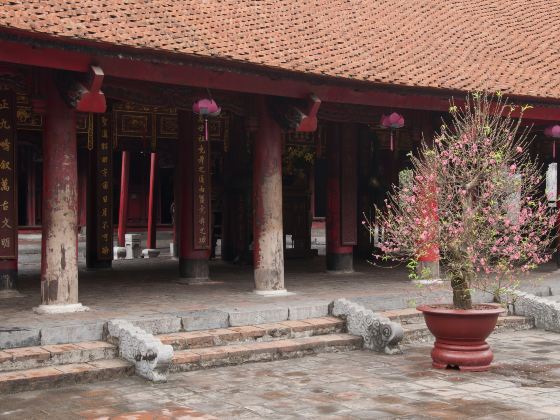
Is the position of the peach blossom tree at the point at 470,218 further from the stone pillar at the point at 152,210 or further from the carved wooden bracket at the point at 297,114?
the stone pillar at the point at 152,210

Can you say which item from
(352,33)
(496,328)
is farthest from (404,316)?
(352,33)

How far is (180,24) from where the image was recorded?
992 cm

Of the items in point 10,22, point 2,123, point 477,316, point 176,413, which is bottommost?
point 176,413

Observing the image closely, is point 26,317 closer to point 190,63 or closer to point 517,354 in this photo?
point 190,63

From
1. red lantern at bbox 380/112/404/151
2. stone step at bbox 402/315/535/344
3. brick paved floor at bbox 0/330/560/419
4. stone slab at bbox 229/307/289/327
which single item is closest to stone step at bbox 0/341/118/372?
brick paved floor at bbox 0/330/560/419

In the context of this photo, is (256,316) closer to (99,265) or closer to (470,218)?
(470,218)

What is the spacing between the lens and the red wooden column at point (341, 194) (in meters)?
13.7

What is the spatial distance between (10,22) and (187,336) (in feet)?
11.9

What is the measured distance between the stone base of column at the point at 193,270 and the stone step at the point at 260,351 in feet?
11.9

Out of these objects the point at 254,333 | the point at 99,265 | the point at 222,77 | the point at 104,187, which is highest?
the point at 222,77

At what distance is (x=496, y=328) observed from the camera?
10.3 metres

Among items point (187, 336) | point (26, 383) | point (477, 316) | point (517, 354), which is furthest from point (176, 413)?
point (517, 354)

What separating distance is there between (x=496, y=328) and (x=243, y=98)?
454 centimetres

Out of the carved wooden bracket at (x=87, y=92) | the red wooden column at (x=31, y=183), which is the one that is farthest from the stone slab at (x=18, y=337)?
the red wooden column at (x=31, y=183)
